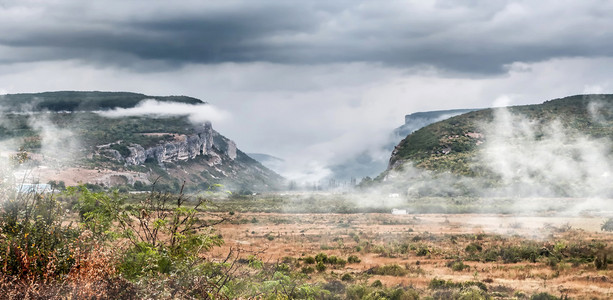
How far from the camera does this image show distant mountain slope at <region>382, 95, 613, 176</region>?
411ft

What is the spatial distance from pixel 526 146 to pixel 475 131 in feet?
95.7

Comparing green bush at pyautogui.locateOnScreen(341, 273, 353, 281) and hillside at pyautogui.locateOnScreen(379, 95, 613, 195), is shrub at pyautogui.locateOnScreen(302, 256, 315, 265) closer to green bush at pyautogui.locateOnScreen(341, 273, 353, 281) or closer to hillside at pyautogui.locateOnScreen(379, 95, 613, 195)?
green bush at pyautogui.locateOnScreen(341, 273, 353, 281)

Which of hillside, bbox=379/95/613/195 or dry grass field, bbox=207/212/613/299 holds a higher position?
hillside, bbox=379/95/613/195

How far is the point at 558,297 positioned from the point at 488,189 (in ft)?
277

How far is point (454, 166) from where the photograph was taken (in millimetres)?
121938

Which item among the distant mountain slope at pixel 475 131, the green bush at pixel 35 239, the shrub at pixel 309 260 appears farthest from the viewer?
the distant mountain slope at pixel 475 131

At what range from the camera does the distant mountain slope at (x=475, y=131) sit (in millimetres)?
125125

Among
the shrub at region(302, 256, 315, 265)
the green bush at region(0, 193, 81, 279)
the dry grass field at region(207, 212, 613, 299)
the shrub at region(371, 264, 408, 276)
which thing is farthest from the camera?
the shrub at region(302, 256, 315, 265)

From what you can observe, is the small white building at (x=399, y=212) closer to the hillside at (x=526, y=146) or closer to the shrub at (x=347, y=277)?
the hillside at (x=526, y=146)

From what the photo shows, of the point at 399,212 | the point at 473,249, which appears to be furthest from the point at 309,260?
the point at 399,212

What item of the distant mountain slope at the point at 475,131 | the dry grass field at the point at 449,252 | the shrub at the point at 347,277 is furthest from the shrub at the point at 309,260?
the distant mountain slope at the point at 475,131

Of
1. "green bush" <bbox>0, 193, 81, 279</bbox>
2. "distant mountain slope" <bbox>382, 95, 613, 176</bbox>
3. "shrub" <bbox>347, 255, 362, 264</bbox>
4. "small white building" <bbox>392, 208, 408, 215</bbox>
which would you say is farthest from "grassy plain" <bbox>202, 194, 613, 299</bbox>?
"distant mountain slope" <bbox>382, 95, 613, 176</bbox>

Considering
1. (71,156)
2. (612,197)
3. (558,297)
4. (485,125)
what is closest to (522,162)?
(612,197)

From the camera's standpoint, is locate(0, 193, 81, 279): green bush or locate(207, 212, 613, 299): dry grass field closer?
locate(0, 193, 81, 279): green bush
